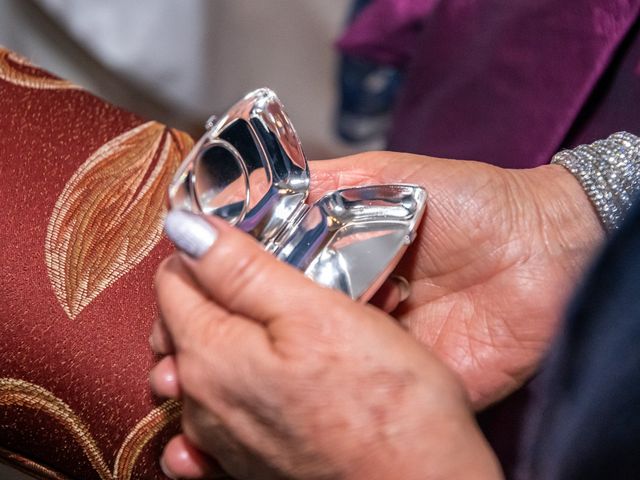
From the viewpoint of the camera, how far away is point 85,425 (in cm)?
41

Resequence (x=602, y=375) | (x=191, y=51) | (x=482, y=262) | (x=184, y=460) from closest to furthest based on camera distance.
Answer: (x=602, y=375) < (x=184, y=460) < (x=482, y=262) < (x=191, y=51)

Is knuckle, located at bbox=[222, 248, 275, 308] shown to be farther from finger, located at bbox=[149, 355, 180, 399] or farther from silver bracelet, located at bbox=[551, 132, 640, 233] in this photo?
silver bracelet, located at bbox=[551, 132, 640, 233]

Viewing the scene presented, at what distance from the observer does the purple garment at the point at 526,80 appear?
1.78 ft

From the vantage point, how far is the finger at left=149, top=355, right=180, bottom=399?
0.37 m

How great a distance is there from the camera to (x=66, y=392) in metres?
0.40

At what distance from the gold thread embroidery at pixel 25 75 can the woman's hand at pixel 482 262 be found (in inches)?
7.2

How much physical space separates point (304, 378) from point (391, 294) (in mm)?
144

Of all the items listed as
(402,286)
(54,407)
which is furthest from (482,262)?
(54,407)

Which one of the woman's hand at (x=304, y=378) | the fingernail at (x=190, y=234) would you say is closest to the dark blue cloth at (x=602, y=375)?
the woman's hand at (x=304, y=378)

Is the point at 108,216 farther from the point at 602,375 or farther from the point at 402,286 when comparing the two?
the point at 602,375

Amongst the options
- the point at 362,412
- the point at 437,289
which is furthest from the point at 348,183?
the point at 362,412

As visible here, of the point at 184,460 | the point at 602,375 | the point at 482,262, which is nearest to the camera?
the point at 602,375

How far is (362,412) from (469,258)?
19 centimetres

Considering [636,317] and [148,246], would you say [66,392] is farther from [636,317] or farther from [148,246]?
[636,317]
